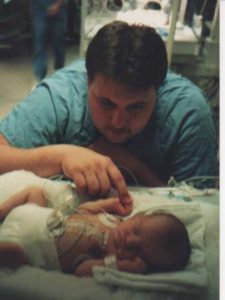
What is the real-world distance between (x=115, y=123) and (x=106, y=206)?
176 millimetres

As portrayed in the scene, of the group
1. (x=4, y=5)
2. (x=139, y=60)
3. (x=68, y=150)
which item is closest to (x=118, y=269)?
(x=68, y=150)

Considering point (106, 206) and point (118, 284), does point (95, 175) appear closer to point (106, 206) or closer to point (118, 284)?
point (106, 206)

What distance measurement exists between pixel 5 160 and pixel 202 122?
46cm

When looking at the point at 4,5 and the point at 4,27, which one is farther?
the point at 4,27

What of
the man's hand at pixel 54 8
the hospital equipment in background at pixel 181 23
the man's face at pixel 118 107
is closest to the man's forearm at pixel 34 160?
the man's face at pixel 118 107

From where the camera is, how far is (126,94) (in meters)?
0.80

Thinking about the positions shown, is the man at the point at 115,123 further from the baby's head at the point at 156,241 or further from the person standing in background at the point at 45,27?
the person standing in background at the point at 45,27

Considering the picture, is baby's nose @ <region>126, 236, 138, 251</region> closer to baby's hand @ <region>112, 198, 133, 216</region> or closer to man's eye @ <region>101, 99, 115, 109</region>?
baby's hand @ <region>112, 198, 133, 216</region>

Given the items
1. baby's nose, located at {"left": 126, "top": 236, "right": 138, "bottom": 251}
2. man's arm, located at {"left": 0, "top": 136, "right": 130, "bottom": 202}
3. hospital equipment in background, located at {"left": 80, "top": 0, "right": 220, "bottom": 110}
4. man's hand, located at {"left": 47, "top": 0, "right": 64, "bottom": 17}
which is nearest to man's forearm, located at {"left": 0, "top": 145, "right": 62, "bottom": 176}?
man's arm, located at {"left": 0, "top": 136, "right": 130, "bottom": 202}

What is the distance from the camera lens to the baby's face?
683 mm

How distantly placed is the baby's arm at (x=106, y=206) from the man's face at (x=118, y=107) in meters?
0.16

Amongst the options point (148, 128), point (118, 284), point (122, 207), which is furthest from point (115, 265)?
point (148, 128)

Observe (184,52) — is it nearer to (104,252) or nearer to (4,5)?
(4,5)

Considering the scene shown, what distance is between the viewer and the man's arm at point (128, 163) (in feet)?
3.14
